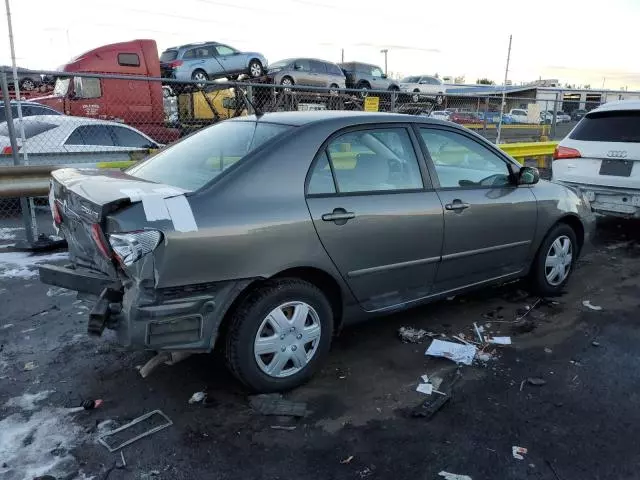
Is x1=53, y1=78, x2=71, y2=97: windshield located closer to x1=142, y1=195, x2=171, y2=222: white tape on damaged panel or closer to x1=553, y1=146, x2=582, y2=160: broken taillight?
x1=553, y1=146, x2=582, y2=160: broken taillight

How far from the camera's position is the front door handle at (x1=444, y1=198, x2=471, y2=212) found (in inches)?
152

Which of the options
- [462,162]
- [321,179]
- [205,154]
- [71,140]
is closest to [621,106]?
[462,162]

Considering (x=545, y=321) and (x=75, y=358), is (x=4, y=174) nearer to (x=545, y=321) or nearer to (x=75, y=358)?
(x=75, y=358)

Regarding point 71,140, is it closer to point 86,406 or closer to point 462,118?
point 86,406

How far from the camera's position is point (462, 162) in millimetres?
4273

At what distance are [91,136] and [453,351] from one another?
7559mm

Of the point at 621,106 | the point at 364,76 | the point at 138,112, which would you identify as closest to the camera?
the point at 621,106

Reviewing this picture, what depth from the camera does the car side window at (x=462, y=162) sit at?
13.0 feet

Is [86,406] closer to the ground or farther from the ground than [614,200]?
closer to the ground

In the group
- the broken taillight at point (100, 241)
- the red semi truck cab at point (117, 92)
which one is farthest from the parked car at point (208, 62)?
the broken taillight at point (100, 241)

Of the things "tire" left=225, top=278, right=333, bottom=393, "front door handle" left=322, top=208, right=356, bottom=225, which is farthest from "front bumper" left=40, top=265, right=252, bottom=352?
"front door handle" left=322, top=208, right=356, bottom=225

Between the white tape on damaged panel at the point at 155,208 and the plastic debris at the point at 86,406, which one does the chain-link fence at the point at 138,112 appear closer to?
the white tape on damaged panel at the point at 155,208

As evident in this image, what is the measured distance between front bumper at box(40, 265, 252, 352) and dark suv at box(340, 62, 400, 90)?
21497 millimetres

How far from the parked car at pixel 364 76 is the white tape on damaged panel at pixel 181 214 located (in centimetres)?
2145
